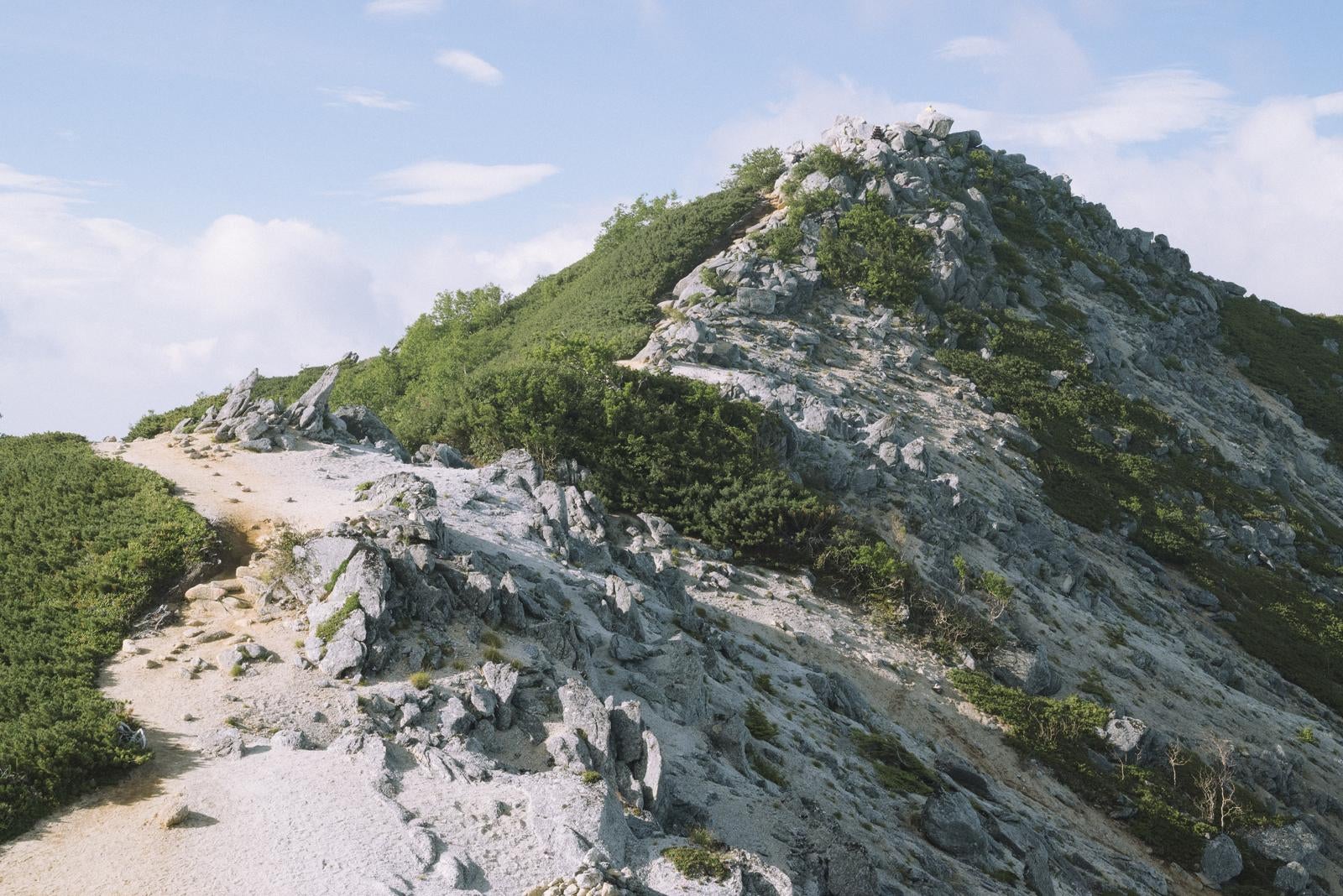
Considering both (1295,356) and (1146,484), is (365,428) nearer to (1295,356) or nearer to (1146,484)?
(1146,484)

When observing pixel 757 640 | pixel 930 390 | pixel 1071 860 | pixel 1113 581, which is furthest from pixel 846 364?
pixel 1071 860

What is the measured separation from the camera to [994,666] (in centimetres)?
3075

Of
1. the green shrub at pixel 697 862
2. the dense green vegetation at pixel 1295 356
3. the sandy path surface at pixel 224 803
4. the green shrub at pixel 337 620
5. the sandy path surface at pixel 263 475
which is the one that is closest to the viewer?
the sandy path surface at pixel 224 803

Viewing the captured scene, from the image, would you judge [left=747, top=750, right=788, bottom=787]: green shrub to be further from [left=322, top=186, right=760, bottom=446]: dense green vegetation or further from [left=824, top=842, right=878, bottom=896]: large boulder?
[left=322, top=186, right=760, bottom=446]: dense green vegetation

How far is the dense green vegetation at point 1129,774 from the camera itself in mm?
26156

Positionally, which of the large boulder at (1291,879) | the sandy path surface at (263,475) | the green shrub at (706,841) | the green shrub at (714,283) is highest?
the green shrub at (714,283)

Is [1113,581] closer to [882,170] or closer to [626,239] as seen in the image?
[882,170]

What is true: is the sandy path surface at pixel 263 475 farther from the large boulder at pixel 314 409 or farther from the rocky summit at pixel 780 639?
the large boulder at pixel 314 409

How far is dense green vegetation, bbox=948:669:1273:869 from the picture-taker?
85.8 ft

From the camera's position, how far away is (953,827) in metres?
→ 20.0

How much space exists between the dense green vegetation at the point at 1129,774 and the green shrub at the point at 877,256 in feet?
101

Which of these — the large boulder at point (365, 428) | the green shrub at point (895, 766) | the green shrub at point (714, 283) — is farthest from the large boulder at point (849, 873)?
the green shrub at point (714, 283)

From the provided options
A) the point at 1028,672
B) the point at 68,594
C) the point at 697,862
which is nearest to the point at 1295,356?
the point at 1028,672

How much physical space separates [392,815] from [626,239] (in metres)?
55.1
